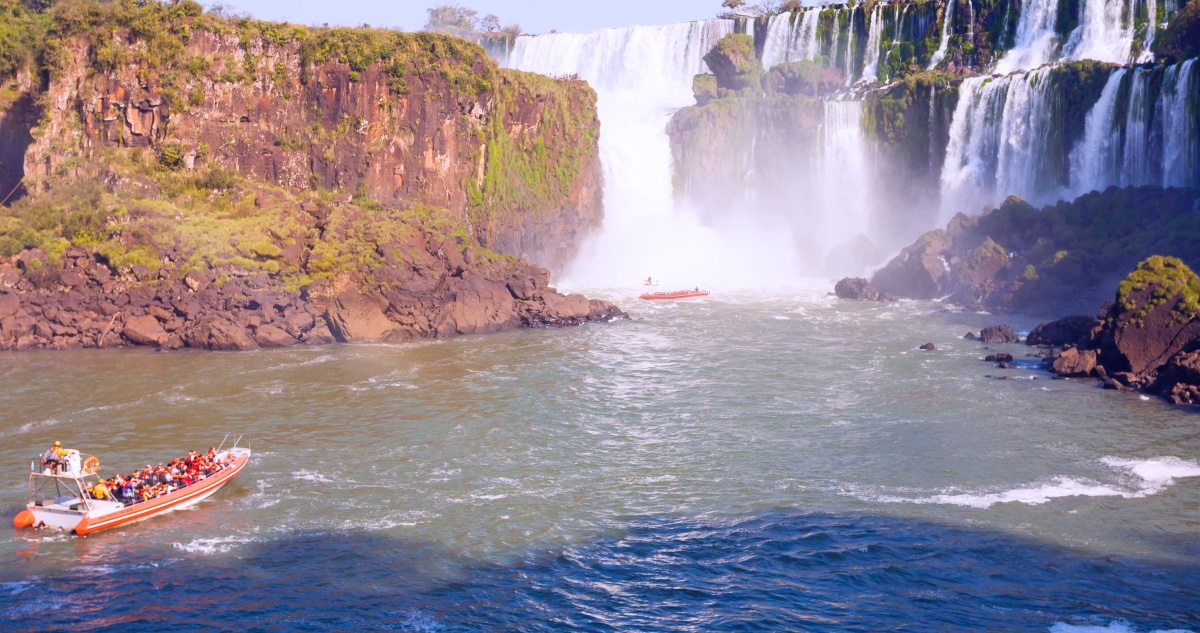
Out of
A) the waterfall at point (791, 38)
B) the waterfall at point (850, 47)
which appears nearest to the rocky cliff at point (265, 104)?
the waterfall at point (791, 38)

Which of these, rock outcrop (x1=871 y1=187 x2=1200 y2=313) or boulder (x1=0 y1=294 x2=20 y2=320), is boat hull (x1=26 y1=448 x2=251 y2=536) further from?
rock outcrop (x1=871 y1=187 x2=1200 y2=313)

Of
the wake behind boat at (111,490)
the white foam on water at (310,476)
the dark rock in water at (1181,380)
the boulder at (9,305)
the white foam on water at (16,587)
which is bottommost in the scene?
the white foam on water at (16,587)

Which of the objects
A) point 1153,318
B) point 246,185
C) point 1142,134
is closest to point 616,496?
point 1153,318

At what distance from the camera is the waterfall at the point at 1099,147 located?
4878 centimetres

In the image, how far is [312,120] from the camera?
49.2 meters

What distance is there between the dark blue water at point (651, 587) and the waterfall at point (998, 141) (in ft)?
124

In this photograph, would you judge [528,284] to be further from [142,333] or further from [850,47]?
[850,47]

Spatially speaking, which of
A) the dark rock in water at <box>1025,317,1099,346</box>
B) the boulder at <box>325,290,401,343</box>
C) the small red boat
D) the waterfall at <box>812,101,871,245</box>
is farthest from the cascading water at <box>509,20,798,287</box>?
the dark rock in water at <box>1025,317,1099,346</box>

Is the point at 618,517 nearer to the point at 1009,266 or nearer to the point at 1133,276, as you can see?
the point at 1133,276

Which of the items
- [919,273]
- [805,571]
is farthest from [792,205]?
[805,571]

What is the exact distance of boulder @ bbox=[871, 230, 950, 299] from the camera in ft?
166

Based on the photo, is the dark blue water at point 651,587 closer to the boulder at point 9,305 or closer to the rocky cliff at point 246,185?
the rocky cliff at point 246,185

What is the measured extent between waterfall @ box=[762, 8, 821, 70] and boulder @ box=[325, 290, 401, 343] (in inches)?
1699

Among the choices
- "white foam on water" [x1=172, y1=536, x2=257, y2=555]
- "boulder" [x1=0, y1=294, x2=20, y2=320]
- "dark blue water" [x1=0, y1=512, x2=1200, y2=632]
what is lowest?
"dark blue water" [x1=0, y1=512, x2=1200, y2=632]
